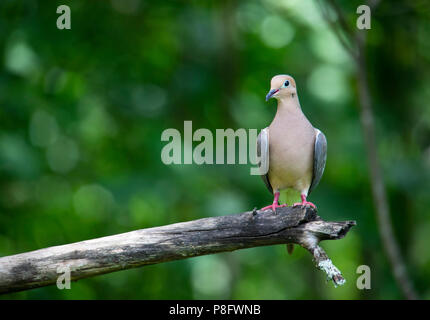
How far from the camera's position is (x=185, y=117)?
7699 millimetres

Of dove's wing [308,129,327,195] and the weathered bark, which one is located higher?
dove's wing [308,129,327,195]

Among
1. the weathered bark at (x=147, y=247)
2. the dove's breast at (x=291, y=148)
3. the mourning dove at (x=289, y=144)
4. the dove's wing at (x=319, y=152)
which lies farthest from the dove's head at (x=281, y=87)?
the weathered bark at (x=147, y=247)

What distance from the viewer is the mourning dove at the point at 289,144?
4.43 meters

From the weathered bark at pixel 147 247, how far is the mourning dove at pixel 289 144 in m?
0.51

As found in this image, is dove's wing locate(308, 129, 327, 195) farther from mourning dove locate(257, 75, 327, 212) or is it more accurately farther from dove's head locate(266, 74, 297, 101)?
dove's head locate(266, 74, 297, 101)

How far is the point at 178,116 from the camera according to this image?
25.2 ft

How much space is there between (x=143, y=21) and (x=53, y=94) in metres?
1.94

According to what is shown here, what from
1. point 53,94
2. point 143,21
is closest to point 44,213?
point 53,94

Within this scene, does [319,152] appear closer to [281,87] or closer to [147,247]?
[281,87]

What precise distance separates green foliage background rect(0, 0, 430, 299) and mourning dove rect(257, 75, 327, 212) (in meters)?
1.64

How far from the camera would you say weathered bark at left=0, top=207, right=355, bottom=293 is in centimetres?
387

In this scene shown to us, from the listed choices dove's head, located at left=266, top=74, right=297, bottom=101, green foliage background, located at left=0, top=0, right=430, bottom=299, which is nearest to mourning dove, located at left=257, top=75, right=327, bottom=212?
dove's head, located at left=266, top=74, right=297, bottom=101

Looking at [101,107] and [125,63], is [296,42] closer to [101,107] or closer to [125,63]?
[125,63]

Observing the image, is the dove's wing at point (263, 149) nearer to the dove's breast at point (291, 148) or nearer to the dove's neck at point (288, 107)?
the dove's breast at point (291, 148)
